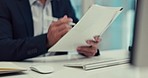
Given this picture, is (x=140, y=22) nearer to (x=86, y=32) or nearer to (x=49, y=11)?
(x=86, y=32)

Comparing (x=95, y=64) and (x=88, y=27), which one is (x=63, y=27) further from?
(x=95, y=64)

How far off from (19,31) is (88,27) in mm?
435

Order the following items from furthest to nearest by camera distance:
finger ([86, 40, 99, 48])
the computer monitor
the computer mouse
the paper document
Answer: finger ([86, 40, 99, 48]), the paper document, the computer mouse, the computer monitor

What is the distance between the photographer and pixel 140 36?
291mm

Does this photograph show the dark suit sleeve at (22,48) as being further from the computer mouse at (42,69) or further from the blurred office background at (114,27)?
the blurred office background at (114,27)

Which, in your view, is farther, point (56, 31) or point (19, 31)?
point (19, 31)

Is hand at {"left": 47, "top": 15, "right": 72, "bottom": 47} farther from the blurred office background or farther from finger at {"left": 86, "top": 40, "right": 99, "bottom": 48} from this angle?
the blurred office background

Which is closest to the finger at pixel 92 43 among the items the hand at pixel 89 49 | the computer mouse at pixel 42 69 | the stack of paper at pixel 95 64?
the hand at pixel 89 49

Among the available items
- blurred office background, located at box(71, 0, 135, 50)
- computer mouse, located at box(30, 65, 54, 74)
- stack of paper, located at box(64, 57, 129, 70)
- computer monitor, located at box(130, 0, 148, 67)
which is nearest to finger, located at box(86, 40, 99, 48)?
stack of paper, located at box(64, 57, 129, 70)

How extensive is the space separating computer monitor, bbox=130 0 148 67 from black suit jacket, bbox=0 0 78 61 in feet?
2.97

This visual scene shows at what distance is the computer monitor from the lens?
285 mm

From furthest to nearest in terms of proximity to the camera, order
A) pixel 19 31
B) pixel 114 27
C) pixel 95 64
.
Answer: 1. pixel 114 27
2. pixel 19 31
3. pixel 95 64

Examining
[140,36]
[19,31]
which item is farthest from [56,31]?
[140,36]

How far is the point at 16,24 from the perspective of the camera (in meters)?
1.37
